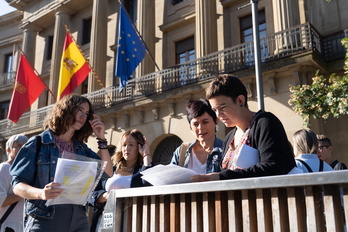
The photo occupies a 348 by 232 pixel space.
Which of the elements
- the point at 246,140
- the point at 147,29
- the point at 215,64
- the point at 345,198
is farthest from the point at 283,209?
the point at 147,29

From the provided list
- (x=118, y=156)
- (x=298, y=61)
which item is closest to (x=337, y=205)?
(x=118, y=156)

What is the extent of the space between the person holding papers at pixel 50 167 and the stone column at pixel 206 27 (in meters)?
13.0

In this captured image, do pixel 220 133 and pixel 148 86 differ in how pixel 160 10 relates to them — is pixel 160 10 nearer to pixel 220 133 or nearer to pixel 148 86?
pixel 148 86

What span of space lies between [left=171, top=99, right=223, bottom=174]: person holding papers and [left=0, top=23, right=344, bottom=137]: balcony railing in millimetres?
10054

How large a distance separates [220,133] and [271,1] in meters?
6.22

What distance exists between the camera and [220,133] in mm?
14031

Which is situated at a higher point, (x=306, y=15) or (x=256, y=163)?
(x=306, y=15)

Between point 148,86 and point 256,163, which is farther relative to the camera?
point 148,86

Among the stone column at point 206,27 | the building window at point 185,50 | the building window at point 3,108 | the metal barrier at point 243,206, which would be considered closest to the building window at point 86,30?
the building window at point 185,50

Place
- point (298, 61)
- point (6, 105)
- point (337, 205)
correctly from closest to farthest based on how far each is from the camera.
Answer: point (337, 205) → point (298, 61) → point (6, 105)

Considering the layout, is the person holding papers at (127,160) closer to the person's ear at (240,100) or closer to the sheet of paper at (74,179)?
the sheet of paper at (74,179)

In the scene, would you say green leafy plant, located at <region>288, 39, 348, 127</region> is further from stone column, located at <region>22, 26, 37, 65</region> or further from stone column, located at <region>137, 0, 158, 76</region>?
stone column, located at <region>22, 26, 37, 65</region>

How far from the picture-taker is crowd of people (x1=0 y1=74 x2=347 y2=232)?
2.17 metres

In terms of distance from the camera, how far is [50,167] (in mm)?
2908
